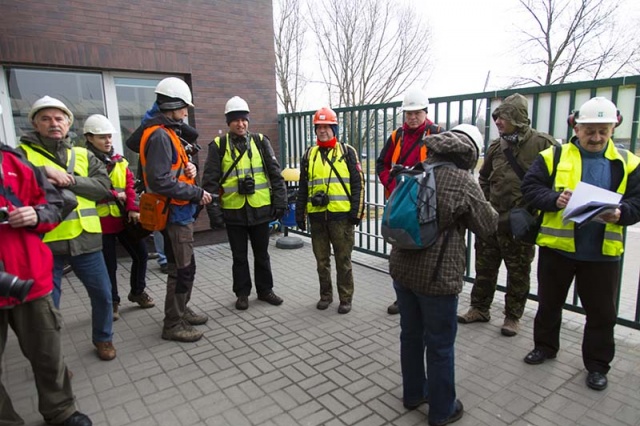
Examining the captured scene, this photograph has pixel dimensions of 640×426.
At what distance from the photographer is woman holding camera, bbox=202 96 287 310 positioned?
4.42 meters

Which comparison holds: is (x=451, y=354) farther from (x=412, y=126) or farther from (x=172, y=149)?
(x=172, y=149)

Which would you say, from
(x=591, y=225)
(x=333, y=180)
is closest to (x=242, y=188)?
(x=333, y=180)

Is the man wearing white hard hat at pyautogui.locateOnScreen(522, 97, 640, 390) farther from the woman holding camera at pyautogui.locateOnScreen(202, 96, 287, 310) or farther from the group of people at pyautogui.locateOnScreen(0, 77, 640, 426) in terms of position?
the woman holding camera at pyautogui.locateOnScreen(202, 96, 287, 310)

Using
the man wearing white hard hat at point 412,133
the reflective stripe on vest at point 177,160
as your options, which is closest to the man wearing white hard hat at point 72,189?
the reflective stripe on vest at point 177,160

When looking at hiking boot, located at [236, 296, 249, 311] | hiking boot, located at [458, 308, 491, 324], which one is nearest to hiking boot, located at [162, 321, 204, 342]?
hiking boot, located at [236, 296, 249, 311]

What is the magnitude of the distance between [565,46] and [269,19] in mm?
13761

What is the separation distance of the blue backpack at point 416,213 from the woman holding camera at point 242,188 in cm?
224

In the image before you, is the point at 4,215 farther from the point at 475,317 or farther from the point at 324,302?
the point at 475,317

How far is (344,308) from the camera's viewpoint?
177 inches

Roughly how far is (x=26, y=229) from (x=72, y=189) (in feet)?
2.24

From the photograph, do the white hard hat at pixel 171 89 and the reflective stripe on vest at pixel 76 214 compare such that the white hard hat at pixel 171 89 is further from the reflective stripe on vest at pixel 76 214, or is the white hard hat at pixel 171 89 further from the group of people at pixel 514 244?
the group of people at pixel 514 244

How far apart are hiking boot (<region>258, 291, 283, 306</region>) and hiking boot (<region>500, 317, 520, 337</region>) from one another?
2308mm

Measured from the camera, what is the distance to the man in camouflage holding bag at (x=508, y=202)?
369 cm

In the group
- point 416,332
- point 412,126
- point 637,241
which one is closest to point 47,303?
point 416,332
